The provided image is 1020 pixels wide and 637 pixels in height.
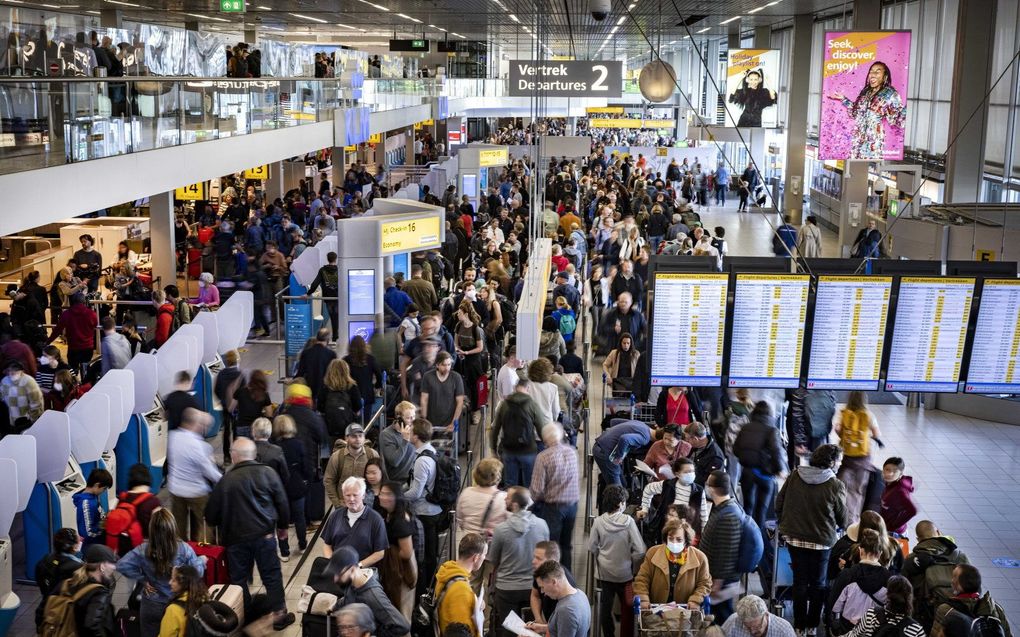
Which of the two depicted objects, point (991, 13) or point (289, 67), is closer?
point (991, 13)

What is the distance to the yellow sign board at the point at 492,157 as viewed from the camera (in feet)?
89.6

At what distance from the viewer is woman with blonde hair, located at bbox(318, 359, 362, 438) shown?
9.55 metres

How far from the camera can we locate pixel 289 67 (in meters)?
30.2

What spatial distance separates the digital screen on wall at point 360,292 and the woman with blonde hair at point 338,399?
166 inches

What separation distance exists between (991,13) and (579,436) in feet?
38.2

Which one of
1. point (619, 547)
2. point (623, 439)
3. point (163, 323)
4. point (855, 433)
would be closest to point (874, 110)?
point (855, 433)

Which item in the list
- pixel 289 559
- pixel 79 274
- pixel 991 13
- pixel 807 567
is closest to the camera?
pixel 807 567

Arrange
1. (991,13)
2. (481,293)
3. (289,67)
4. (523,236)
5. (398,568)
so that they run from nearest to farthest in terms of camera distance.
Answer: (398,568) → (481,293) → (991,13) → (523,236) → (289,67)

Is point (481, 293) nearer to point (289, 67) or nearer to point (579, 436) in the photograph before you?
point (579, 436)

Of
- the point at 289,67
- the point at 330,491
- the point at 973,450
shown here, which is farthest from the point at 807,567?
the point at 289,67

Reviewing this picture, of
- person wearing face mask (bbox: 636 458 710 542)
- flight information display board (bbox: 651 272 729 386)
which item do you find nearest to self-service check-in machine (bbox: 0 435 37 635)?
person wearing face mask (bbox: 636 458 710 542)

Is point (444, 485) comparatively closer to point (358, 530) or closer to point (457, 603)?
point (358, 530)

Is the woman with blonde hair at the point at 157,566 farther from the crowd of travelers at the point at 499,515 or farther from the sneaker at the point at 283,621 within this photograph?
the sneaker at the point at 283,621

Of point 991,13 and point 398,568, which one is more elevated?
point 991,13
